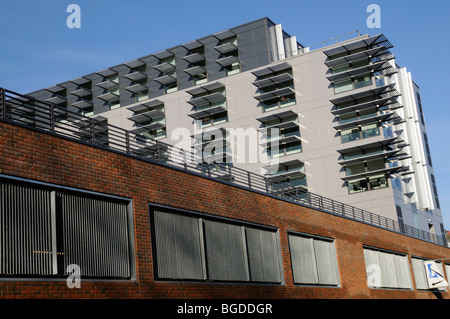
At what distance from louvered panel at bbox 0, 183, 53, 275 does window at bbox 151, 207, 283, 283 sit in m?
4.35

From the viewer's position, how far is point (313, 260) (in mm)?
28406

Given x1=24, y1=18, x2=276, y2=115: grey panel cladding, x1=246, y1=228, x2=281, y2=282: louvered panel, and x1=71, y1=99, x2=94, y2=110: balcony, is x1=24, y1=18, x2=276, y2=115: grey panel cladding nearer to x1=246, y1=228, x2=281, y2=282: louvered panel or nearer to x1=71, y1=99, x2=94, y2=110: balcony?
x1=71, y1=99, x2=94, y2=110: balcony

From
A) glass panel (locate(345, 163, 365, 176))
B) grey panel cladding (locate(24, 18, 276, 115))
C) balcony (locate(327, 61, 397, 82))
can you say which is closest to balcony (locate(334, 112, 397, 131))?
glass panel (locate(345, 163, 365, 176))

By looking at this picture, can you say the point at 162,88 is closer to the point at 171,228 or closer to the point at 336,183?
the point at 336,183

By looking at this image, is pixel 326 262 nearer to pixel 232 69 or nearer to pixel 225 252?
pixel 225 252

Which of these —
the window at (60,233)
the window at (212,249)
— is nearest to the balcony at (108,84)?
the window at (212,249)

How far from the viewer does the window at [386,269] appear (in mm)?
33938

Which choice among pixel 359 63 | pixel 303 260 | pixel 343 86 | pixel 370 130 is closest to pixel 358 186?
pixel 370 130

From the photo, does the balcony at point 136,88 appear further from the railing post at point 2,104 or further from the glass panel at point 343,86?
the railing post at point 2,104

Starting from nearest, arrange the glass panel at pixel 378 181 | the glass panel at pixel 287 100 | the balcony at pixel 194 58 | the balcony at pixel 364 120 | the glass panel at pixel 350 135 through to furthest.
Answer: the balcony at pixel 364 120, the glass panel at pixel 378 181, the glass panel at pixel 350 135, the glass panel at pixel 287 100, the balcony at pixel 194 58

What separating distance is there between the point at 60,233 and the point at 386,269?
83.5 feet

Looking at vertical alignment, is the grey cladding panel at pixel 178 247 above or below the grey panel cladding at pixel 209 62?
below

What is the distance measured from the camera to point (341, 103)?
60.2 meters

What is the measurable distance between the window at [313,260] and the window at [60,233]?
11350 millimetres
